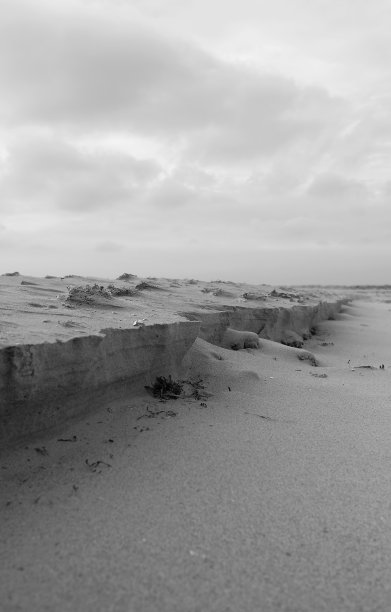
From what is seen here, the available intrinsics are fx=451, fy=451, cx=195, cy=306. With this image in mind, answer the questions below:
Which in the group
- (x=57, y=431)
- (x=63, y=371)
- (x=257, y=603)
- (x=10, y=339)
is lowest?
(x=257, y=603)

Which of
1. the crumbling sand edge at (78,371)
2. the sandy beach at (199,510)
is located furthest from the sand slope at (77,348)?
the sandy beach at (199,510)

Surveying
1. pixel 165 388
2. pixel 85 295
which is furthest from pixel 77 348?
pixel 85 295

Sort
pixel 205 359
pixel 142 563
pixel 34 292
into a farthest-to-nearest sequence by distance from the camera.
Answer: pixel 34 292, pixel 205 359, pixel 142 563

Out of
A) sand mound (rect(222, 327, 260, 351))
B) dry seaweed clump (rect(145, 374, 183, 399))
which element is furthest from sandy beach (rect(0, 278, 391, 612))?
sand mound (rect(222, 327, 260, 351))

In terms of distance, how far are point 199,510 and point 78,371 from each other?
0.89 m

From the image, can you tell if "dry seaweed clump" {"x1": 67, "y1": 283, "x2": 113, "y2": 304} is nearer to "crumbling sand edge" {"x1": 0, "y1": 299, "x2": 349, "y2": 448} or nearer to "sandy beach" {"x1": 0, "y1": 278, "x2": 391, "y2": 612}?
"crumbling sand edge" {"x1": 0, "y1": 299, "x2": 349, "y2": 448}

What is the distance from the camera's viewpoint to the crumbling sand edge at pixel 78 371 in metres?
1.93

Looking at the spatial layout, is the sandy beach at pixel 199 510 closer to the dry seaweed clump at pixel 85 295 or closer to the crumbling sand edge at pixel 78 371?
the crumbling sand edge at pixel 78 371

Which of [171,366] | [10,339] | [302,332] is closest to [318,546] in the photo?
[10,339]

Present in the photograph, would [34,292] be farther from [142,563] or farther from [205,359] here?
[142,563]

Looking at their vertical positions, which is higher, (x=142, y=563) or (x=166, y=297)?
(x=166, y=297)

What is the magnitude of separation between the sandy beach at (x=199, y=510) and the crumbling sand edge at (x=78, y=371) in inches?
3.4

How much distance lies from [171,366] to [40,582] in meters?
1.81

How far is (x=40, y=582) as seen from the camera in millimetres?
1371
